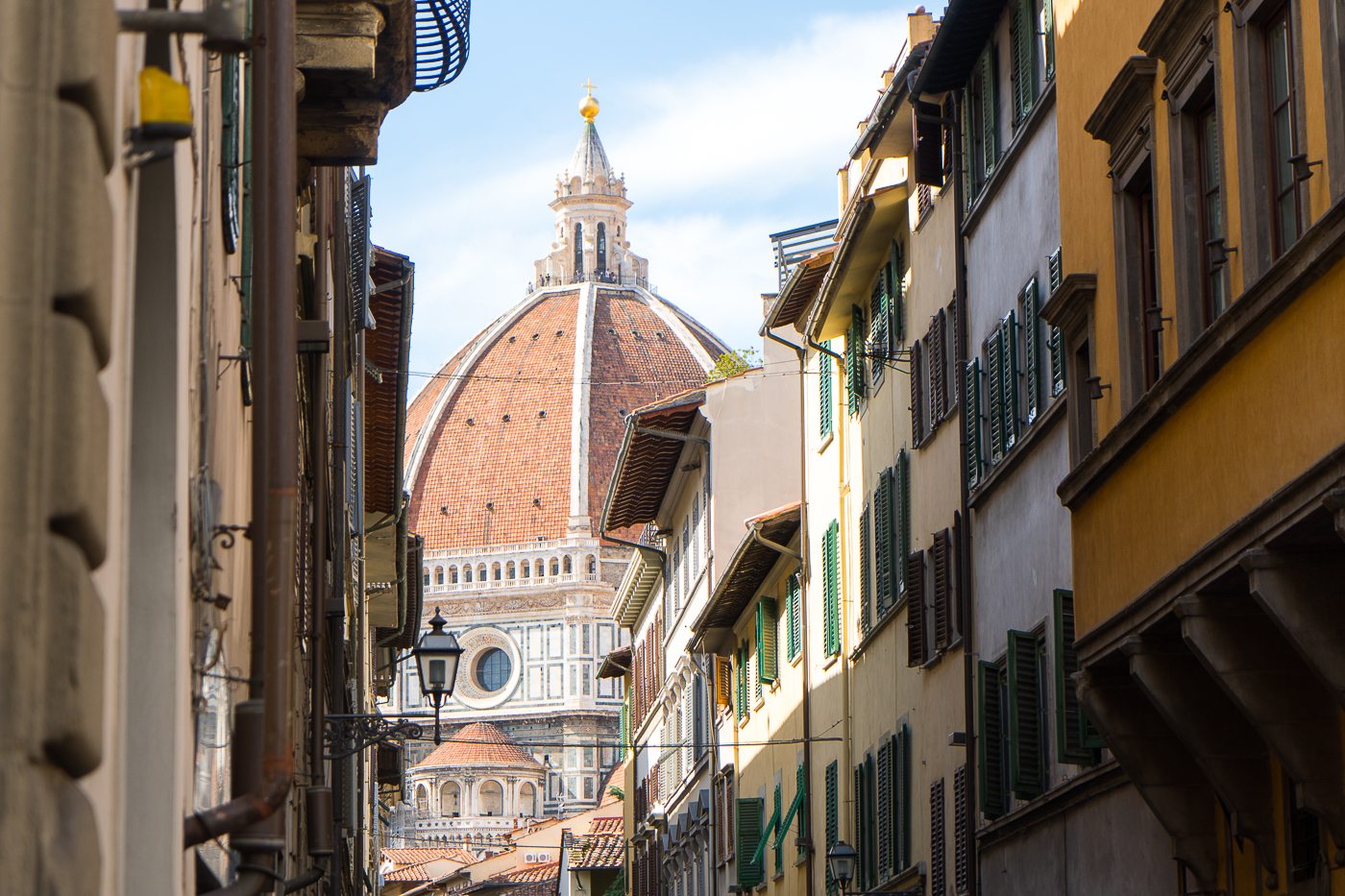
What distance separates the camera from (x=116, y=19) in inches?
118

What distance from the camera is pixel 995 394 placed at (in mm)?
15391

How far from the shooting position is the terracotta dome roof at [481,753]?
114 meters

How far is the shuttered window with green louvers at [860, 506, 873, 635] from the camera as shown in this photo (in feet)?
69.5

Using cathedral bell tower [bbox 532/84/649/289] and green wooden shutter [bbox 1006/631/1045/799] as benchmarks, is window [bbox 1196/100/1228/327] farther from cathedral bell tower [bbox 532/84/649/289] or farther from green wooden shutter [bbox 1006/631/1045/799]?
cathedral bell tower [bbox 532/84/649/289]

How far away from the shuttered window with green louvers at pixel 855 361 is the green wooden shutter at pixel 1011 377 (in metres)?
7.01

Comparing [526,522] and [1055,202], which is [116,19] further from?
[526,522]

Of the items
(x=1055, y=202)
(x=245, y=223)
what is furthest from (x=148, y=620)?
(x=1055, y=202)

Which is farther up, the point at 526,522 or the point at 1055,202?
the point at 526,522

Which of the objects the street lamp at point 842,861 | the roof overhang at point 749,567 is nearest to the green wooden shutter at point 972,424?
the street lamp at point 842,861

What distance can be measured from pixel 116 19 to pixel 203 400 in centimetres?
206

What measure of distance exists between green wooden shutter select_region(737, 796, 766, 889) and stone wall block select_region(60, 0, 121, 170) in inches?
998

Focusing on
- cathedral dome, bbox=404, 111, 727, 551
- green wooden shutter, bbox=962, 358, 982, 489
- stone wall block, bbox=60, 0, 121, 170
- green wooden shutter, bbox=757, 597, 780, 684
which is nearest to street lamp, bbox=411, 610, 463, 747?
green wooden shutter, bbox=962, 358, 982, 489

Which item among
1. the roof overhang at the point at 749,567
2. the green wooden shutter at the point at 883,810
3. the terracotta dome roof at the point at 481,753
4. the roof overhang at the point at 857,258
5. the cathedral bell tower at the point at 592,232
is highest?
the cathedral bell tower at the point at 592,232

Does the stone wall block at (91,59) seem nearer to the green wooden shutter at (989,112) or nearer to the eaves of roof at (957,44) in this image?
the eaves of roof at (957,44)
